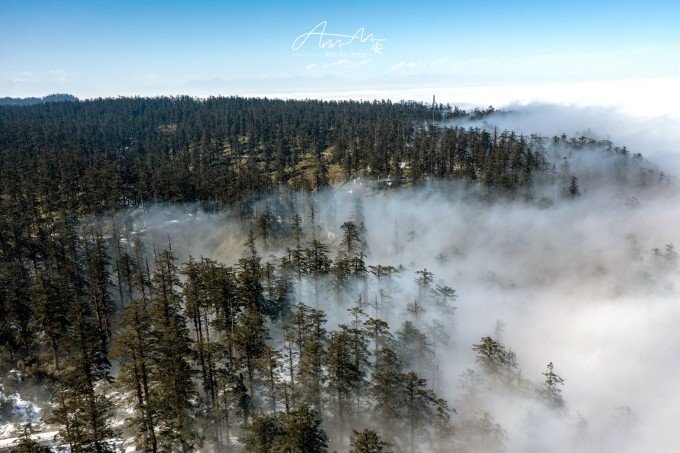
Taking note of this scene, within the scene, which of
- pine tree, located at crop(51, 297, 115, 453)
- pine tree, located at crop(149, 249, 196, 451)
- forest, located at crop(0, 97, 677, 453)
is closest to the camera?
pine tree, located at crop(51, 297, 115, 453)

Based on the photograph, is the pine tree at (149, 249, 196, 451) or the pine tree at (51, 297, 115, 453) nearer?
the pine tree at (51, 297, 115, 453)

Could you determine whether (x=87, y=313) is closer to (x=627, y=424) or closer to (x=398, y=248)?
(x=398, y=248)

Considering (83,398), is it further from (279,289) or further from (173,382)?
(279,289)

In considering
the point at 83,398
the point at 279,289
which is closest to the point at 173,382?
the point at 83,398

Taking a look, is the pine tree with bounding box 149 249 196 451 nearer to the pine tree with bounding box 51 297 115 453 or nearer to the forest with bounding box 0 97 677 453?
the forest with bounding box 0 97 677 453

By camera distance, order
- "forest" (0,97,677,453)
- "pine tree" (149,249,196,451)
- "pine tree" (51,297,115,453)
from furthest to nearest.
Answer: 1. "forest" (0,97,677,453)
2. "pine tree" (149,249,196,451)
3. "pine tree" (51,297,115,453)

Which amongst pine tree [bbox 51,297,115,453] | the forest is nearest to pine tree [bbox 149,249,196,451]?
the forest

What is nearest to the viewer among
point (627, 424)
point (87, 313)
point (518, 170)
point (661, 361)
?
point (87, 313)

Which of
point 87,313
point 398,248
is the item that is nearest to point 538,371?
point 398,248
